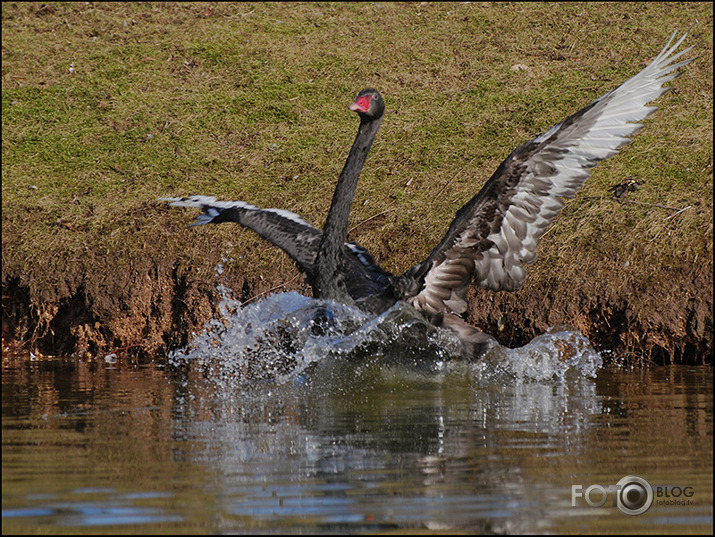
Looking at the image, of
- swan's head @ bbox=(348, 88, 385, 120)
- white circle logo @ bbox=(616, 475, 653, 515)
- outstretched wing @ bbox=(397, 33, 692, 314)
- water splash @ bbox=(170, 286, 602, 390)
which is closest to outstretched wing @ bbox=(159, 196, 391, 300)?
water splash @ bbox=(170, 286, 602, 390)

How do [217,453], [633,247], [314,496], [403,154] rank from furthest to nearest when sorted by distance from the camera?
[403,154]
[633,247]
[217,453]
[314,496]

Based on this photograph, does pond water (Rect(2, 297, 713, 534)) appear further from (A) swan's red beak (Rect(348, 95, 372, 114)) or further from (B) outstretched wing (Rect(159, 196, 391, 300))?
(A) swan's red beak (Rect(348, 95, 372, 114))

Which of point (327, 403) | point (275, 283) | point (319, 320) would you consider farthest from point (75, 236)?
point (327, 403)

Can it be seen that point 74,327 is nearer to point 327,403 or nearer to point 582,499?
point 327,403

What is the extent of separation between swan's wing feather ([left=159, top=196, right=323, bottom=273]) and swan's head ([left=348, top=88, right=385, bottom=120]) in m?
1.24

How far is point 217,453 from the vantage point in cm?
453

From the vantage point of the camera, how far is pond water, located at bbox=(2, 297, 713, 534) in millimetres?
3488

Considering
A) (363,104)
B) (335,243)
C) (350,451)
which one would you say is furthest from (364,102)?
(350,451)

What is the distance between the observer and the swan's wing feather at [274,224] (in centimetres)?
811

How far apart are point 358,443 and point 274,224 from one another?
3.96 m

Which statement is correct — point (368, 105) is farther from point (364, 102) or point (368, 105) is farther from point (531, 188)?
point (531, 188)

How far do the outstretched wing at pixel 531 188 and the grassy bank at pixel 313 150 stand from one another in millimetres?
1212

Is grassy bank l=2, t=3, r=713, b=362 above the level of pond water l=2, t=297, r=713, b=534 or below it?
above

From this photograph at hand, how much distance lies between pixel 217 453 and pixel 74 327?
5.04 m
